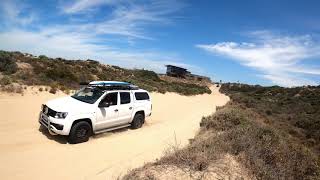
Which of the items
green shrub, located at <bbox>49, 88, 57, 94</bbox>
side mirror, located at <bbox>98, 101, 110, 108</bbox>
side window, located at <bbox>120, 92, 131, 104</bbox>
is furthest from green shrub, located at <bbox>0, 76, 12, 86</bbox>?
side mirror, located at <bbox>98, 101, 110, 108</bbox>

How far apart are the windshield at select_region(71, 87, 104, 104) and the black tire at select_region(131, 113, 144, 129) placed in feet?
7.24

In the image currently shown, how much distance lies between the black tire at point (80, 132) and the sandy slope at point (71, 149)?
214mm

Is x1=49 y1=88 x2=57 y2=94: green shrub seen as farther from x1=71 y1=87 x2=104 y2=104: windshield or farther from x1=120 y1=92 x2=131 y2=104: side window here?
x1=120 y1=92 x2=131 y2=104: side window

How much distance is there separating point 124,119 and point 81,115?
8.43 feet

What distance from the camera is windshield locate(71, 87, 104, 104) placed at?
40.3ft

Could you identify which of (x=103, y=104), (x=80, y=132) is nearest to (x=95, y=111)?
(x=103, y=104)

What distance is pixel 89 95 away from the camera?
1286 cm

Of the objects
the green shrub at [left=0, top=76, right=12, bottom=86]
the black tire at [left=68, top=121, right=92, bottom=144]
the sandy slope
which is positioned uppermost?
the green shrub at [left=0, top=76, right=12, bottom=86]

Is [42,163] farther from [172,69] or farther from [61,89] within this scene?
[172,69]

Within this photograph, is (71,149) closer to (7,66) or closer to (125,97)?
(125,97)

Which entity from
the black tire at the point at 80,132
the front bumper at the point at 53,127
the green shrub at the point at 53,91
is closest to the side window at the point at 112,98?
the black tire at the point at 80,132

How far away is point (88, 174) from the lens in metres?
8.48

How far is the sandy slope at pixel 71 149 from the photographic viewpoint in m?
8.43

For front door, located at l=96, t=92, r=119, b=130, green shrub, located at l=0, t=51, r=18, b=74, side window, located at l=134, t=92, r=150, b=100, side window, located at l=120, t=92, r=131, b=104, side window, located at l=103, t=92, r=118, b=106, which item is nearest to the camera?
front door, located at l=96, t=92, r=119, b=130
